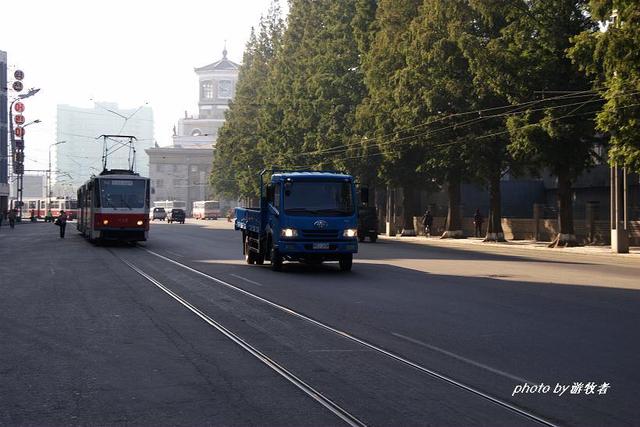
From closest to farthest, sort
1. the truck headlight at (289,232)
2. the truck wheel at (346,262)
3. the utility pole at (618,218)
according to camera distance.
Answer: the truck headlight at (289,232), the truck wheel at (346,262), the utility pole at (618,218)

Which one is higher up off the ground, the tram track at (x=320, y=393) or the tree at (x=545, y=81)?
the tree at (x=545, y=81)

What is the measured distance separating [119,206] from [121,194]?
533 millimetres

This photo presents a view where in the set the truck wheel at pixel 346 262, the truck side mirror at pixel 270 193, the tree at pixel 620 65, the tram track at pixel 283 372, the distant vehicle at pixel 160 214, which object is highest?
the tree at pixel 620 65

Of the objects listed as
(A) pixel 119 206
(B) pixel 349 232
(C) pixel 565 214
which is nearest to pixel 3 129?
(A) pixel 119 206

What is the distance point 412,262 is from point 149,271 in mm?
9572

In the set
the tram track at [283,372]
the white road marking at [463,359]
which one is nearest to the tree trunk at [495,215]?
the tram track at [283,372]

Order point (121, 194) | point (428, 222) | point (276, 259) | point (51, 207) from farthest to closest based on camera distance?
point (51, 207), point (428, 222), point (121, 194), point (276, 259)

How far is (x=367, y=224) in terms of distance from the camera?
49469mm

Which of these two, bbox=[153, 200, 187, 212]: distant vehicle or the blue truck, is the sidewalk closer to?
the blue truck

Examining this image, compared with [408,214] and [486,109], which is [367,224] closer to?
[486,109]

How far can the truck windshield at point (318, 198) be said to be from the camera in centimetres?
2256

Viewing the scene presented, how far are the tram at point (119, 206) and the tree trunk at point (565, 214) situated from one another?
803 inches

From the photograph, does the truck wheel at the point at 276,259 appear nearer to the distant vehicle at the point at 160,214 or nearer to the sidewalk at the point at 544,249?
the sidewalk at the point at 544,249

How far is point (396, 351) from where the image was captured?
33.9 feet
